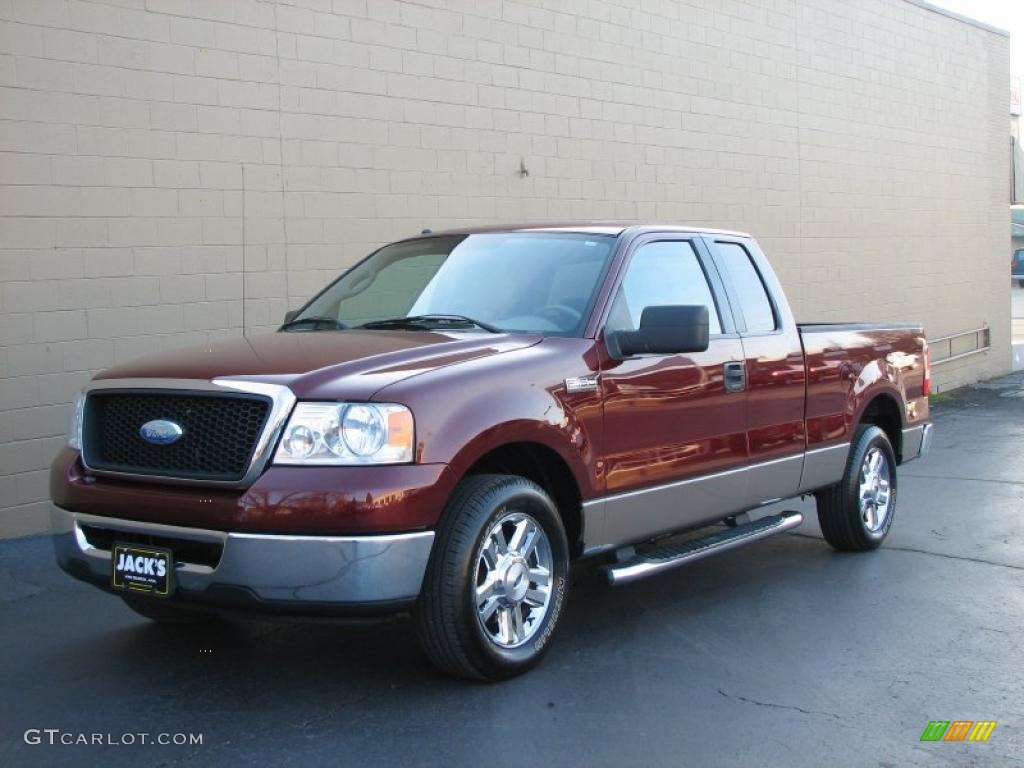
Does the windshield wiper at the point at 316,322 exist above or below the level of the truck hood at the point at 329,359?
above

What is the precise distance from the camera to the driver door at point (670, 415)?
543 centimetres

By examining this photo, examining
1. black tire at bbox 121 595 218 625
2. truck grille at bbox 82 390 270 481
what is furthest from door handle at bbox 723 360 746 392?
black tire at bbox 121 595 218 625

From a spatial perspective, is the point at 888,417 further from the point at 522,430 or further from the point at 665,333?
the point at 522,430

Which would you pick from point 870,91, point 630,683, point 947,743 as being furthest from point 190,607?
point 870,91

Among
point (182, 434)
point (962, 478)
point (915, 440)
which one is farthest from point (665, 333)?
point (962, 478)

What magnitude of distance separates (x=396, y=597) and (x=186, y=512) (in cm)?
83

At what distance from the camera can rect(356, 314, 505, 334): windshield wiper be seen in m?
5.53

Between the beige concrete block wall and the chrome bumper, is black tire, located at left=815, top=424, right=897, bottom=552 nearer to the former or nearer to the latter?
the chrome bumper

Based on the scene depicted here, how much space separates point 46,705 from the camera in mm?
4734

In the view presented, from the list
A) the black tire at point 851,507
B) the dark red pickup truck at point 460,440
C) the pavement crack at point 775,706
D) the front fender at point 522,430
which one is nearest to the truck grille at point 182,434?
the dark red pickup truck at point 460,440

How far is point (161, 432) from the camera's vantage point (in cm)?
461

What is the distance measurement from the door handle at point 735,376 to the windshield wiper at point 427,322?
1.31m

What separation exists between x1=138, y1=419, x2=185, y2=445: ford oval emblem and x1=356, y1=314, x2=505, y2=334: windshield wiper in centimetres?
133

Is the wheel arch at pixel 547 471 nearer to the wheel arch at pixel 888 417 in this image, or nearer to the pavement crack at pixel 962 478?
the wheel arch at pixel 888 417
